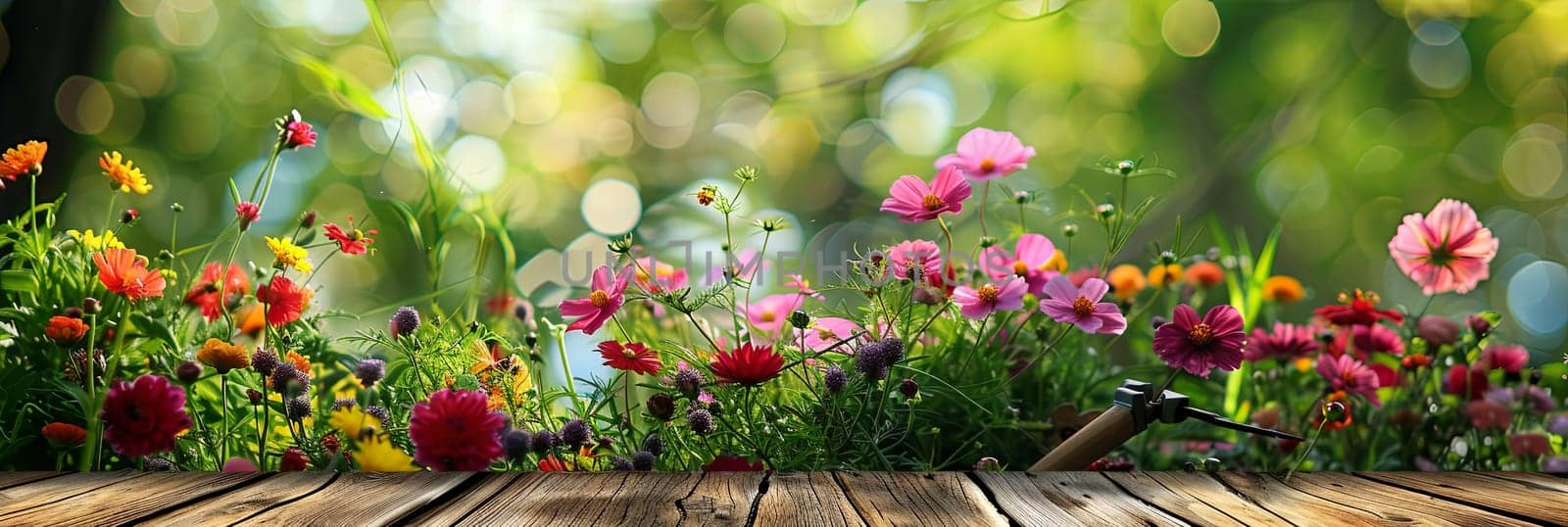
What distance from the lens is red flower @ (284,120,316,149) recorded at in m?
0.97

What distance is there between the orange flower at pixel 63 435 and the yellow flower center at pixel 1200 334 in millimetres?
1038

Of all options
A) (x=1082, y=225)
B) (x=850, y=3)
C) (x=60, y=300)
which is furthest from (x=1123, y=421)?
(x=850, y=3)

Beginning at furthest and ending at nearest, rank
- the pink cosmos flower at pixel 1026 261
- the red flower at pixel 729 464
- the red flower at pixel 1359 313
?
→ the red flower at pixel 1359 313
the pink cosmos flower at pixel 1026 261
the red flower at pixel 729 464

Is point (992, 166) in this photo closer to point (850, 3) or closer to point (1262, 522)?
point (1262, 522)

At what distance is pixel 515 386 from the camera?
3.33 feet

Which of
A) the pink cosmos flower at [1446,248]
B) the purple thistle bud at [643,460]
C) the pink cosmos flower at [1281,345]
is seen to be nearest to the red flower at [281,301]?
the purple thistle bud at [643,460]

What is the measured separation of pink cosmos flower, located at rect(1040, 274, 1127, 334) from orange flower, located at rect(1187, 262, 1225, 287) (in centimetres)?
63

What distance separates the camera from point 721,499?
81 cm

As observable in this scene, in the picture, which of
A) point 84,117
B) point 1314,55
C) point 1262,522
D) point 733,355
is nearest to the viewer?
point 1262,522

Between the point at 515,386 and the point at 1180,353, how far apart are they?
642mm

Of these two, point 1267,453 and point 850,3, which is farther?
point 850,3

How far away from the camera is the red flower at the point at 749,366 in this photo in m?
0.86

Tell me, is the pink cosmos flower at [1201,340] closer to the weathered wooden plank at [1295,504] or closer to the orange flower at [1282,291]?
the weathered wooden plank at [1295,504]

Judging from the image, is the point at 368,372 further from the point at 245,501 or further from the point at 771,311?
the point at 771,311
